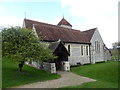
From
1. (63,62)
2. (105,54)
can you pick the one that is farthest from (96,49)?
(63,62)

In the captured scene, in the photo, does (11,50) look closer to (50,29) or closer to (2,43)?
(2,43)

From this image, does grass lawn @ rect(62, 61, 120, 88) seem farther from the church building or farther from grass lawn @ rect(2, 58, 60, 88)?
the church building

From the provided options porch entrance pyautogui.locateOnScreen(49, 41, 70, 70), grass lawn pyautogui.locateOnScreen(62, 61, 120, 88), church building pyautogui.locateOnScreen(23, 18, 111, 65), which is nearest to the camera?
grass lawn pyautogui.locateOnScreen(62, 61, 120, 88)

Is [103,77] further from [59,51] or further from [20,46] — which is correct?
[20,46]

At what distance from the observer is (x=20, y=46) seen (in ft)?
37.1

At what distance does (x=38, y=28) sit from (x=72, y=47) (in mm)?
7488

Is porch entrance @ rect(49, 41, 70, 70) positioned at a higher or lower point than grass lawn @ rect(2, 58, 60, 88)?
higher

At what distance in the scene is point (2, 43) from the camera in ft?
38.3

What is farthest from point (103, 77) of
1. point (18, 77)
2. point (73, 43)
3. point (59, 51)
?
point (73, 43)

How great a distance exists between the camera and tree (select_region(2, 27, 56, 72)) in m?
10.9

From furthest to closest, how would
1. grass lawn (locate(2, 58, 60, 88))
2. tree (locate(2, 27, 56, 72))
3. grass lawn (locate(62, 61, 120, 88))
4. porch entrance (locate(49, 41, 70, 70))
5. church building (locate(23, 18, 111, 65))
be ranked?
church building (locate(23, 18, 111, 65)) < porch entrance (locate(49, 41, 70, 70)) < tree (locate(2, 27, 56, 72)) < grass lawn (locate(2, 58, 60, 88)) < grass lawn (locate(62, 61, 120, 88))

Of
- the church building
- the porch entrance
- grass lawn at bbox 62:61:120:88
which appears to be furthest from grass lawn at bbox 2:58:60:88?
the church building

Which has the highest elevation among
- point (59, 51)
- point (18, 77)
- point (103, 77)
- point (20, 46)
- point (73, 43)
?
point (73, 43)

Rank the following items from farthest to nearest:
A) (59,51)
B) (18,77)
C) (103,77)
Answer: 1. (59,51)
2. (103,77)
3. (18,77)
